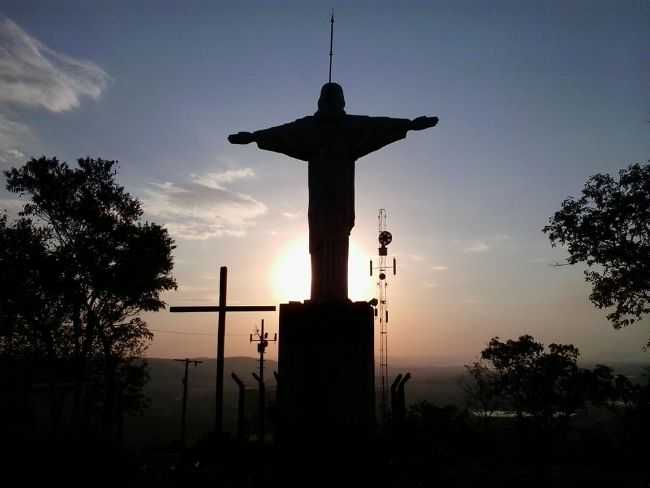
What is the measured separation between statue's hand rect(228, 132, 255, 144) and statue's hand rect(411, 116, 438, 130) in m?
2.12

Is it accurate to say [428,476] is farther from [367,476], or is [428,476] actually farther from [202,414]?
[202,414]

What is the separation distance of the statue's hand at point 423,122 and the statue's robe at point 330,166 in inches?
3.3

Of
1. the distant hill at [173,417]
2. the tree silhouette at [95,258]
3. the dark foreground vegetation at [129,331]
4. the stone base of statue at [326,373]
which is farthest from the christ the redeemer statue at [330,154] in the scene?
the distant hill at [173,417]

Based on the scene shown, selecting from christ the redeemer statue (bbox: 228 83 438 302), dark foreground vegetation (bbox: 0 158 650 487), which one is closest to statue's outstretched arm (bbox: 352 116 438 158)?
christ the redeemer statue (bbox: 228 83 438 302)

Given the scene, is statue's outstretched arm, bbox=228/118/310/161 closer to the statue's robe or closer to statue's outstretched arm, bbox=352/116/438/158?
the statue's robe

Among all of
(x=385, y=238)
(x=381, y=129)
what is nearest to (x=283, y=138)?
(x=381, y=129)

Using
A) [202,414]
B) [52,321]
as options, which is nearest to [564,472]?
[52,321]

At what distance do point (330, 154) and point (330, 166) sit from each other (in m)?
0.16

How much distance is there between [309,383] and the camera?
530 cm

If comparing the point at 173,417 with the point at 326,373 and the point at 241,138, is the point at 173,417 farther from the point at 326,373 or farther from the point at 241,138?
the point at 326,373

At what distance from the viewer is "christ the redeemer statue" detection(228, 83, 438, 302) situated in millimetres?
5992

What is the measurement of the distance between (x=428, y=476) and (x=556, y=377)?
19.0m

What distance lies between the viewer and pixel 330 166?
6230 mm

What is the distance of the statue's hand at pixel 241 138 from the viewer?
651 centimetres
